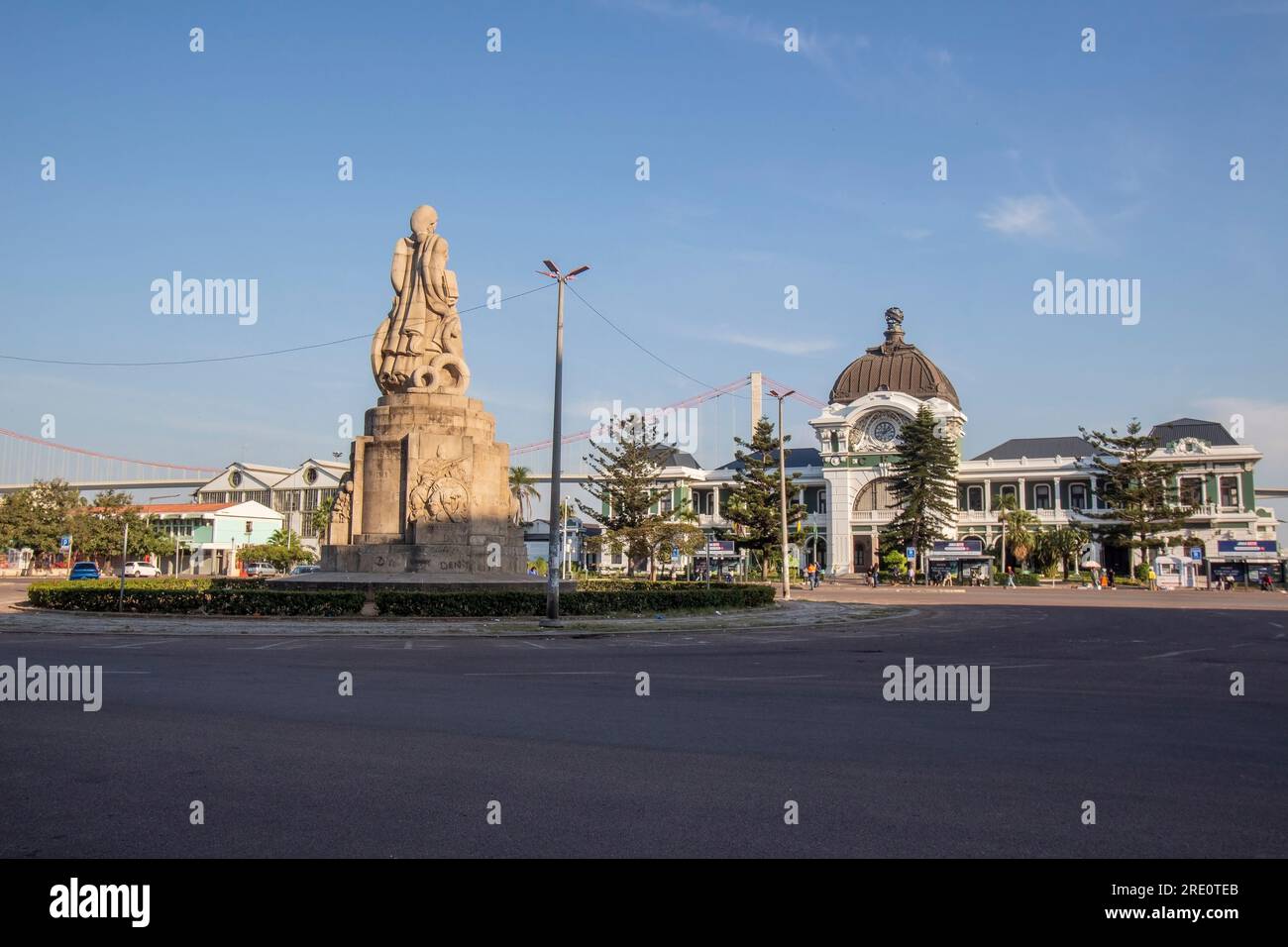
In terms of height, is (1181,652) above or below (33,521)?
below

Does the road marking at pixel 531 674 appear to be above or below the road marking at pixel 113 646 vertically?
below

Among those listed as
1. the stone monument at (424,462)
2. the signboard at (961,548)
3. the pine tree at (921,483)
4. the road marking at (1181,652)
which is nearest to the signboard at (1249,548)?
the signboard at (961,548)

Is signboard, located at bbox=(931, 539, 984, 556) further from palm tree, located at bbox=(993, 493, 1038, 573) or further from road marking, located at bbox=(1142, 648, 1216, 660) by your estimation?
road marking, located at bbox=(1142, 648, 1216, 660)

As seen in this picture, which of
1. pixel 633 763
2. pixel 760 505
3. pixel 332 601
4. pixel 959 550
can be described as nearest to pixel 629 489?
pixel 760 505

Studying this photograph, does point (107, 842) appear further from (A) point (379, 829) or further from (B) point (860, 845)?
(B) point (860, 845)

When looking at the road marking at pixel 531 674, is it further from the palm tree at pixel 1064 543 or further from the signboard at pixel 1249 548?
the palm tree at pixel 1064 543

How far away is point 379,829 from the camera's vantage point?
5816 millimetres

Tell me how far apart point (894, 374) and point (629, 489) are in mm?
41823

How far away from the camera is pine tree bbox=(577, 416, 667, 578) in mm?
57000

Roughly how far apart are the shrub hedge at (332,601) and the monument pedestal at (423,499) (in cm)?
263

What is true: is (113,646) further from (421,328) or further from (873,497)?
(873,497)

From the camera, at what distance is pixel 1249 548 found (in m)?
57.5

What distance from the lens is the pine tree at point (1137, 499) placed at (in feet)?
225
